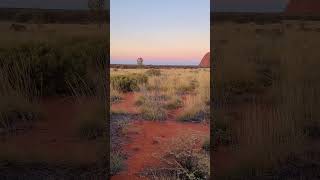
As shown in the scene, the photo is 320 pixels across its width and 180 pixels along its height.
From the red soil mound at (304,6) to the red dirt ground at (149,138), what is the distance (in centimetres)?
213

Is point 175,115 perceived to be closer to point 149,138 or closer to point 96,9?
point 149,138

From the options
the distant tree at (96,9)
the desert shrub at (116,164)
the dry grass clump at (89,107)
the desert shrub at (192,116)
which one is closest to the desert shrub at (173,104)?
the desert shrub at (192,116)

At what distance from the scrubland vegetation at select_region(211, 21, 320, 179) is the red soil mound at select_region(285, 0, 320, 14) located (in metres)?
0.13

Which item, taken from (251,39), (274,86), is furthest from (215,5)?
(251,39)

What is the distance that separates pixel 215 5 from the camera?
3.77m

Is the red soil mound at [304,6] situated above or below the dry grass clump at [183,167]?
above

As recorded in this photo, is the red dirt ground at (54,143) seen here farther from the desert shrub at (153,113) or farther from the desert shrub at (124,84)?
the desert shrub at (124,84)

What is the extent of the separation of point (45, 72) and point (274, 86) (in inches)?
95.7

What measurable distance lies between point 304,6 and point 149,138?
3151mm

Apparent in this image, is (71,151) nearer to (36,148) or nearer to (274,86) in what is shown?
(36,148)

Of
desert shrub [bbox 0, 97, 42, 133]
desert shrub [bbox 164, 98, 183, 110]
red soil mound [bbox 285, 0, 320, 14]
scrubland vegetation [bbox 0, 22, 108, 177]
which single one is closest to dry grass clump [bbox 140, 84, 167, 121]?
desert shrub [bbox 164, 98, 183, 110]

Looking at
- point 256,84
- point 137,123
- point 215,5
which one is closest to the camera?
point 215,5

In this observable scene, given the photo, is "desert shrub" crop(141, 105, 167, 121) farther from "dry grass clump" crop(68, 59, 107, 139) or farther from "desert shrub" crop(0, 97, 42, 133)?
"dry grass clump" crop(68, 59, 107, 139)

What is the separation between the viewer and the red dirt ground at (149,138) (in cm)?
520
